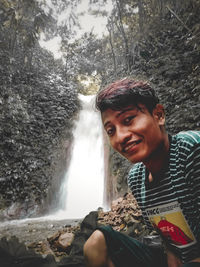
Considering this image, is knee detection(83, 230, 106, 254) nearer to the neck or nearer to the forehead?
the neck

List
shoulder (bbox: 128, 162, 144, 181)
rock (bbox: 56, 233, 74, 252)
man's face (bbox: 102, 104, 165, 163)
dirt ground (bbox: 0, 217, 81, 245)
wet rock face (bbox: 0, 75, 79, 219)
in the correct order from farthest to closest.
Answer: wet rock face (bbox: 0, 75, 79, 219), dirt ground (bbox: 0, 217, 81, 245), rock (bbox: 56, 233, 74, 252), shoulder (bbox: 128, 162, 144, 181), man's face (bbox: 102, 104, 165, 163)

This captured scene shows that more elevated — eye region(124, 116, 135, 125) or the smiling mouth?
eye region(124, 116, 135, 125)

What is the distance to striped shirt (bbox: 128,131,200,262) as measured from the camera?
1.11 metres

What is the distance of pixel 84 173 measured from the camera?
1172cm


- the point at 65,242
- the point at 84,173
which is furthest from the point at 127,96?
the point at 84,173

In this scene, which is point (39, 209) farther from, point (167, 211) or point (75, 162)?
point (167, 211)

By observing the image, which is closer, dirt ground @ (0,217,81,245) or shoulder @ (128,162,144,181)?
shoulder @ (128,162,144,181)

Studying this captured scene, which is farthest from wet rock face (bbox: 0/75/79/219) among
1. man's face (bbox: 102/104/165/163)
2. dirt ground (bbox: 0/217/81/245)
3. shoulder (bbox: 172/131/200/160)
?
shoulder (bbox: 172/131/200/160)

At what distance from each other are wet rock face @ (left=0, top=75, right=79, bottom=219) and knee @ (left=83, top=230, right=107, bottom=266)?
7581mm

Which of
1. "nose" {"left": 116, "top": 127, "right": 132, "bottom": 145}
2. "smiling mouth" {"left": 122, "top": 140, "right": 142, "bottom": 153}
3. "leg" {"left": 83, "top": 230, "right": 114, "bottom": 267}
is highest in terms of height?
"nose" {"left": 116, "top": 127, "right": 132, "bottom": 145}

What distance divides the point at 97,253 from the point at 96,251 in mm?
12

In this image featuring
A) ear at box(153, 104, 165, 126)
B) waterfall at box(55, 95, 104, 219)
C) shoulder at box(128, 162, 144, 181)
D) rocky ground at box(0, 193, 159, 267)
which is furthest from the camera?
waterfall at box(55, 95, 104, 219)

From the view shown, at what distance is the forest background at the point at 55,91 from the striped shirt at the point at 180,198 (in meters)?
4.09

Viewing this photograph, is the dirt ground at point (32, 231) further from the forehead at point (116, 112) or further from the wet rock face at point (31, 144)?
the forehead at point (116, 112)
